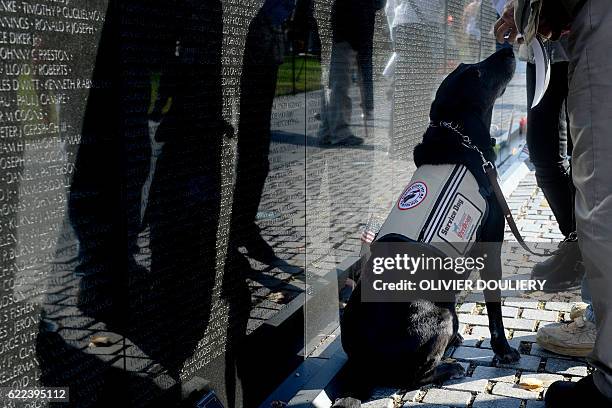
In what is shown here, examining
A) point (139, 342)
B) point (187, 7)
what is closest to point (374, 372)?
point (139, 342)

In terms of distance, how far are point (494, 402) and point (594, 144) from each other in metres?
1.46

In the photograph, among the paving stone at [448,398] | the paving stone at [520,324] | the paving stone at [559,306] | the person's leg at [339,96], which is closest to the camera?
the paving stone at [448,398]

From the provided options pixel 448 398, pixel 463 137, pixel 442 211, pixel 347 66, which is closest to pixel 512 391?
pixel 448 398

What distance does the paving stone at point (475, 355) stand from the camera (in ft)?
12.8

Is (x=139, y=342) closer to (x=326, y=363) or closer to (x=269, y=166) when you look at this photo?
(x=269, y=166)

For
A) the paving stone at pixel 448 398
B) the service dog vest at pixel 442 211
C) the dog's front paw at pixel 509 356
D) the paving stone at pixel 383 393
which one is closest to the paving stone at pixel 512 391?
the paving stone at pixel 448 398

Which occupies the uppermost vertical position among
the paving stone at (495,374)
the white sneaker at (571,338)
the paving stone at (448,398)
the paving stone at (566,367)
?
the white sneaker at (571,338)

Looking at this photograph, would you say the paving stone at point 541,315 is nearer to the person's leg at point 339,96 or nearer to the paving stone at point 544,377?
the paving stone at point 544,377

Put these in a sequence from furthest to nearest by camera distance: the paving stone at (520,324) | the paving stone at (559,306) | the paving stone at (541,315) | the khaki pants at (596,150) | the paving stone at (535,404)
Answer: the paving stone at (559,306) < the paving stone at (541,315) < the paving stone at (520,324) < the paving stone at (535,404) < the khaki pants at (596,150)

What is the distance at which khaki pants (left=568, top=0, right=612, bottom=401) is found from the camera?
243cm

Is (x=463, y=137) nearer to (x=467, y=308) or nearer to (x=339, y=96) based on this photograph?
(x=339, y=96)

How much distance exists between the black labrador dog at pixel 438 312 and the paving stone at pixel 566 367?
0.17 metres

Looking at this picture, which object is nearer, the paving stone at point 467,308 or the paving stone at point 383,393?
the paving stone at point 383,393

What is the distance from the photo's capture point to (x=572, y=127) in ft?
8.59
